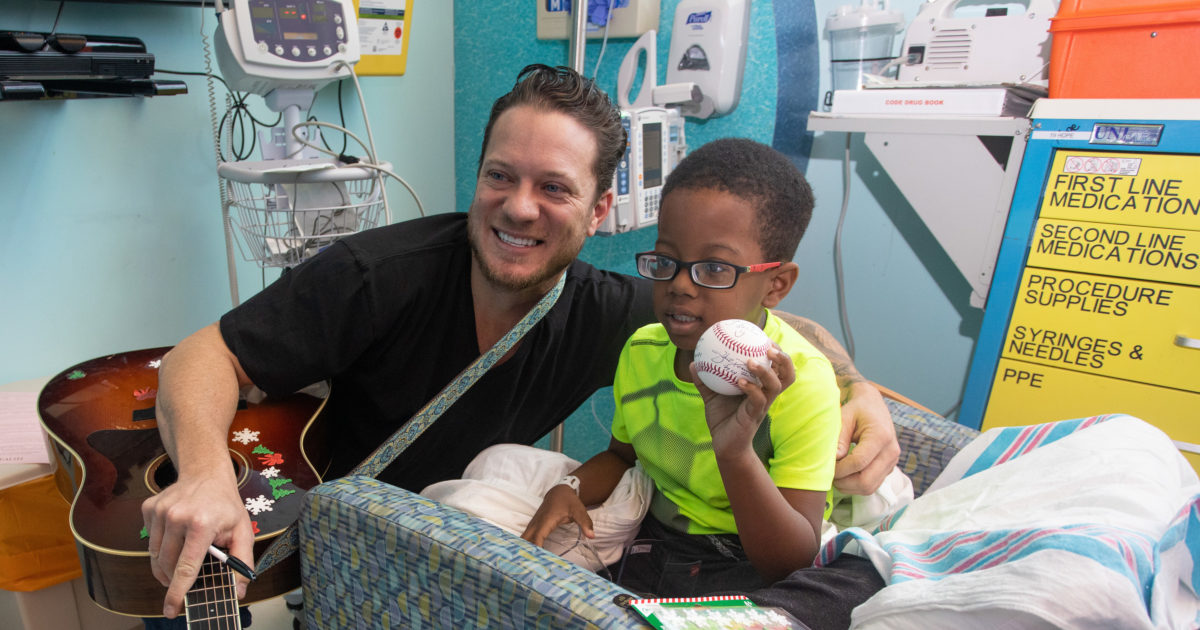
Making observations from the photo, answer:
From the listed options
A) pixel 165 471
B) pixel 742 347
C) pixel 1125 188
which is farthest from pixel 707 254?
pixel 1125 188

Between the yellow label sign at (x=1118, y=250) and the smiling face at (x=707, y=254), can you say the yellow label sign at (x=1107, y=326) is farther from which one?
the smiling face at (x=707, y=254)

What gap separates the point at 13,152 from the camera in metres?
1.41

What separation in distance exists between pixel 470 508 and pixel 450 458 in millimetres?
293

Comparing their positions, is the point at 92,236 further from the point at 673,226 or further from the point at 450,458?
the point at 673,226

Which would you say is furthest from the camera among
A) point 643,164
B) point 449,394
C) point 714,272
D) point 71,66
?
point 643,164

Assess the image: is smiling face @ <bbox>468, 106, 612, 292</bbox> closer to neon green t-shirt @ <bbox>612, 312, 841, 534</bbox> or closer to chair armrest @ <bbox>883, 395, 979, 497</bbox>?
neon green t-shirt @ <bbox>612, 312, 841, 534</bbox>

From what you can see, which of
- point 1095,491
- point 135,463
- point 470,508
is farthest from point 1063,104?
point 135,463

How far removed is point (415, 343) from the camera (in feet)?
3.90

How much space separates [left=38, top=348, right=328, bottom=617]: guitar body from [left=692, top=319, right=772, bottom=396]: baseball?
0.57 meters

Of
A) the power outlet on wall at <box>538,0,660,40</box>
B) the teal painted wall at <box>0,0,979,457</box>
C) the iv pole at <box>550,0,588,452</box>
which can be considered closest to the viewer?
the teal painted wall at <box>0,0,979,457</box>

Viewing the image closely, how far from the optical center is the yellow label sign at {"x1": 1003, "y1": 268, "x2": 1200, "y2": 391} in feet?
4.50

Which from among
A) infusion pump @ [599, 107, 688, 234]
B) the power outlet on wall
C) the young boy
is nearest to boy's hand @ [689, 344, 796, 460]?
the young boy

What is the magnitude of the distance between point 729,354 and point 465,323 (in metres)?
0.57

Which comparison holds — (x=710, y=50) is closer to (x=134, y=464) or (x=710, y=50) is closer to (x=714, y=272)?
(x=714, y=272)
